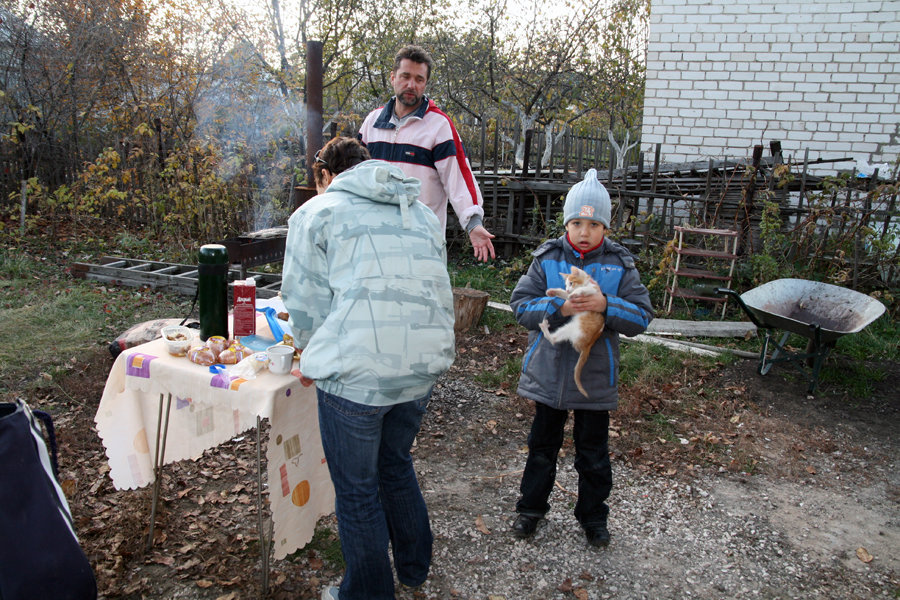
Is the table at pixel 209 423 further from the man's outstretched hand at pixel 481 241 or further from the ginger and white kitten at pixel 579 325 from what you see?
the man's outstretched hand at pixel 481 241

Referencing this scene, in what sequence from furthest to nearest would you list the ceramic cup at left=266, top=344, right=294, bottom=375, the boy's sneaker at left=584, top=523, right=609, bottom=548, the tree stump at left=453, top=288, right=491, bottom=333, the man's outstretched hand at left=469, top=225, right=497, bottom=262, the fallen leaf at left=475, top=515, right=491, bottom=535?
1. the tree stump at left=453, top=288, right=491, bottom=333
2. the man's outstretched hand at left=469, top=225, right=497, bottom=262
3. the fallen leaf at left=475, top=515, right=491, bottom=535
4. the boy's sneaker at left=584, top=523, right=609, bottom=548
5. the ceramic cup at left=266, top=344, right=294, bottom=375

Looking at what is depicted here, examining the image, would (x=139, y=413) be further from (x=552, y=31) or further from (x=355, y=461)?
(x=552, y=31)

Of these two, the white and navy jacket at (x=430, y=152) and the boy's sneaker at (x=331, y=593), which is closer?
the boy's sneaker at (x=331, y=593)

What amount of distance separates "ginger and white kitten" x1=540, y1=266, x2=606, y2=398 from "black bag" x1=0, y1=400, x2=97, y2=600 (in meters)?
1.96

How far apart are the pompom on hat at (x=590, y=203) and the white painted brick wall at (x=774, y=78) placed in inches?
293

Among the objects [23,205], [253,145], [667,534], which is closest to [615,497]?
[667,534]

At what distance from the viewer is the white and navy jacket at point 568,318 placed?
2.75 metres

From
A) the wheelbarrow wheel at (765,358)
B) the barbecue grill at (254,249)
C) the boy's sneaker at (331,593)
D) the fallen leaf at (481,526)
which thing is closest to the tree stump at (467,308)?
the barbecue grill at (254,249)

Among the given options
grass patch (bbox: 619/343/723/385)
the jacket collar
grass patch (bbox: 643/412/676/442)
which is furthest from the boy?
grass patch (bbox: 619/343/723/385)

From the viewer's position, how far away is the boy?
8.89 feet

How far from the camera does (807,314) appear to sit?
542cm

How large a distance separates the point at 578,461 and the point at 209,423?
5.50ft

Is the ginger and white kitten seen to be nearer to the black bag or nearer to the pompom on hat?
the pompom on hat


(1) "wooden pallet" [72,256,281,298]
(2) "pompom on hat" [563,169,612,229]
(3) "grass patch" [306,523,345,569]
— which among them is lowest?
(3) "grass patch" [306,523,345,569]
